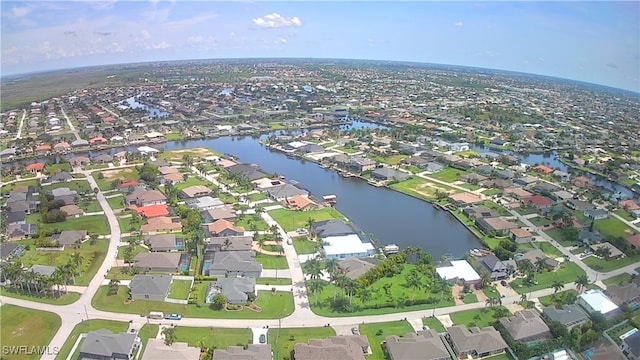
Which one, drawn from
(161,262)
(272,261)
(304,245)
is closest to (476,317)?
(304,245)

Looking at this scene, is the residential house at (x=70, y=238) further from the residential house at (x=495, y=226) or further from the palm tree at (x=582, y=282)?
the palm tree at (x=582, y=282)

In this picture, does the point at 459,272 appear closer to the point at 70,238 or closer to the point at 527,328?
the point at 527,328

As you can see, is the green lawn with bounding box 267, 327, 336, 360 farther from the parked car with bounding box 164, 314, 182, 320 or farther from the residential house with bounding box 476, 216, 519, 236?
the residential house with bounding box 476, 216, 519, 236

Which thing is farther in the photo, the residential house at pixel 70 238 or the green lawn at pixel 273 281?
the residential house at pixel 70 238

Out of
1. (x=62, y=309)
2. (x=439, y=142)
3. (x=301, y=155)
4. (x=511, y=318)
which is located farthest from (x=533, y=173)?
(x=62, y=309)

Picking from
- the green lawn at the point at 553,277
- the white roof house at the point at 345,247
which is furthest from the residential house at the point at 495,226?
the white roof house at the point at 345,247

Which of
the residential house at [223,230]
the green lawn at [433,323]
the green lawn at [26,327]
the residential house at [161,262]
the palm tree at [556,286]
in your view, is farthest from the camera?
the residential house at [223,230]

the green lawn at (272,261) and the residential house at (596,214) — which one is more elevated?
the residential house at (596,214)

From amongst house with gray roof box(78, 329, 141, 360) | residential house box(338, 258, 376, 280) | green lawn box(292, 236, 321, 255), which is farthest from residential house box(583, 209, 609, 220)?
house with gray roof box(78, 329, 141, 360)
